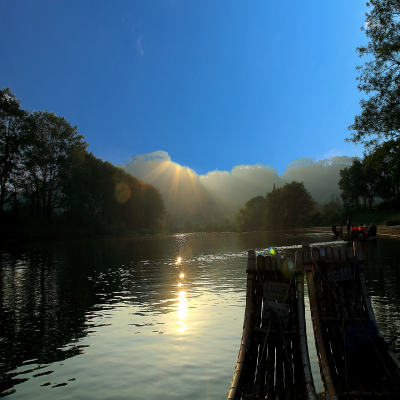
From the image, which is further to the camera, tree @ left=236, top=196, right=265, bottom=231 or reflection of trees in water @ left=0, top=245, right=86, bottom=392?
tree @ left=236, top=196, right=265, bottom=231

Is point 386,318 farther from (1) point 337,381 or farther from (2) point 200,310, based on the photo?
(2) point 200,310

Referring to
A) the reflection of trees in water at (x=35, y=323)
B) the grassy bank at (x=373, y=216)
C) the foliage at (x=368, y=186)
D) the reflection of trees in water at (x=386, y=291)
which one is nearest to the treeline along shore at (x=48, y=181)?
the reflection of trees in water at (x=35, y=323)

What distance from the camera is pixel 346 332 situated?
5922 millimetres

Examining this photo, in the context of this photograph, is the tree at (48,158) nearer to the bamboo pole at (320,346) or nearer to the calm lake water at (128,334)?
the calm lake water at (128,334)

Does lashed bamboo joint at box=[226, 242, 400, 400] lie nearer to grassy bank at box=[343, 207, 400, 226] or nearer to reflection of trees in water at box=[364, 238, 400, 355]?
reflection of trees in water at box=[364, 238, 400, 355]

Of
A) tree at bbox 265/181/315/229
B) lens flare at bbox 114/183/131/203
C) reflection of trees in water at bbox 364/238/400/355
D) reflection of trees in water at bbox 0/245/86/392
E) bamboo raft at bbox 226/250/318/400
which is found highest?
lens flare at bbox 114/183/131/203

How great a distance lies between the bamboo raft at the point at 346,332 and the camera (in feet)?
16.1

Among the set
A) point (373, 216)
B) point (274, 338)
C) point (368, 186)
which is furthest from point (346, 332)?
point (368, 186)

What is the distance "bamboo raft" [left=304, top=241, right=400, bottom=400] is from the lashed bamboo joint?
0.01 metres

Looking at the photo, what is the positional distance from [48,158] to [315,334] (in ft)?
208

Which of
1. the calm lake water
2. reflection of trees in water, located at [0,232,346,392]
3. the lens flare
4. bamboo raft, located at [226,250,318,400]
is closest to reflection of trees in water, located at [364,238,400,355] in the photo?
the calm lake water

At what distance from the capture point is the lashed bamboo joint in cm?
492

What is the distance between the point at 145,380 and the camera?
584cm

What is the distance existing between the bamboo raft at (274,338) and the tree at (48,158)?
188ft
